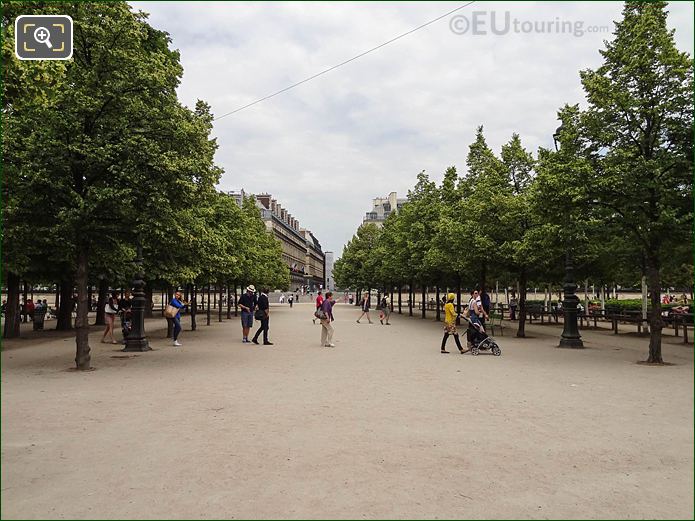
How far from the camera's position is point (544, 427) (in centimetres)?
841

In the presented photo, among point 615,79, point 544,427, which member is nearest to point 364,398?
point 544,427

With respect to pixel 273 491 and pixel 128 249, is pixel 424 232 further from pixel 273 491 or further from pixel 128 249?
pixel 273 491

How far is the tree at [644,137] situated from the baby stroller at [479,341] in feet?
15.7

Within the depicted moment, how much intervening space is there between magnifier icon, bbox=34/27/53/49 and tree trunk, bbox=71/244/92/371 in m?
11.4

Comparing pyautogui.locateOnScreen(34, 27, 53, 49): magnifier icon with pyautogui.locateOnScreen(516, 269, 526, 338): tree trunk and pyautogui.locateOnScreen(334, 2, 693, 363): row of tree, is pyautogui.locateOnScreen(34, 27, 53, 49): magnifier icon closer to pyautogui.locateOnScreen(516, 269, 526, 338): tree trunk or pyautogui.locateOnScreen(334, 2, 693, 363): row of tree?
pyautogui.locateOnScreen(334, 2, 693, 363): row of tree

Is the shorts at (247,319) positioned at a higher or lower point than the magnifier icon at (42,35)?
lower

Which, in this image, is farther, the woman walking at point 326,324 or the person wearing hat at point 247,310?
the person wearing hat at point 247,310

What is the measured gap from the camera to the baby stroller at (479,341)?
18609 mm

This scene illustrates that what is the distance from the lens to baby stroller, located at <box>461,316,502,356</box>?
61.1ft

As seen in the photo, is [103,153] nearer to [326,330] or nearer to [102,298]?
[326,330]

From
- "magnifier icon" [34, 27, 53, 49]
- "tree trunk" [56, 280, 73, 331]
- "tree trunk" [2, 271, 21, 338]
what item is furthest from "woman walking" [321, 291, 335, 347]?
"magnifier icon" [34, 27, 53, 49]

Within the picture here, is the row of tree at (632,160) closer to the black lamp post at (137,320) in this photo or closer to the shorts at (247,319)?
the shorts at (247,319)

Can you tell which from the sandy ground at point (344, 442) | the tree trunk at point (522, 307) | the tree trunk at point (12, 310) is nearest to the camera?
the sandy ground at point (344, 442)

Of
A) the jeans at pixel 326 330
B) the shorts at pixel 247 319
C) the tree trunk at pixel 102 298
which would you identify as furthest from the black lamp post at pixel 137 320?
the tree trunk at pixel 102 298
